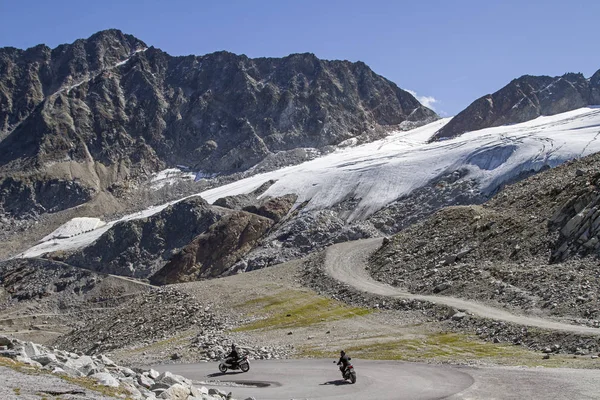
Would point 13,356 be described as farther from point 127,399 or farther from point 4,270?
point 4,270

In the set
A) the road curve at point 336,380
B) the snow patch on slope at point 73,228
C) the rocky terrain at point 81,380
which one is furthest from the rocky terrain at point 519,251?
the snow patch on slope at point 73,228

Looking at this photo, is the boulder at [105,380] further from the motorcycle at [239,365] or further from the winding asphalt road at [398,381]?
the motorcycle at [239,365]

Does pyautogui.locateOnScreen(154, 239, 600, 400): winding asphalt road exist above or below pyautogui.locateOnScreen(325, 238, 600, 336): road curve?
above

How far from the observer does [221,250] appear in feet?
447

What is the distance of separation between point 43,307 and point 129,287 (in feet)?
59.9

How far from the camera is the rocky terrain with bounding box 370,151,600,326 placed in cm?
4412

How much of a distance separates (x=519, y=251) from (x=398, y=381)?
36.1m

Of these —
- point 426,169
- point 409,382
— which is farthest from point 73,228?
point 409,382

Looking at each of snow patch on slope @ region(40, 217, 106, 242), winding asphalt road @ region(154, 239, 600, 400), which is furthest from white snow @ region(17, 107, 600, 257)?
winding asphalt road @ region(154, 239, 600, 400)

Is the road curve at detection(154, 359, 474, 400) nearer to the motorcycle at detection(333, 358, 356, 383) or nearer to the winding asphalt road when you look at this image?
the winding asphalt road

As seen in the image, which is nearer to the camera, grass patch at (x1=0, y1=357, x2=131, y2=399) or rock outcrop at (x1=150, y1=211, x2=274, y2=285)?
grass patch at (x1=0, y1=357, x2=131, y2=399)

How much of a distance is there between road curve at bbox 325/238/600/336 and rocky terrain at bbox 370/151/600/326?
1511 millimetres

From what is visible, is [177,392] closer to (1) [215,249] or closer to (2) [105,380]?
(2) [105,380]

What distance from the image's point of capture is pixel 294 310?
194 feet
